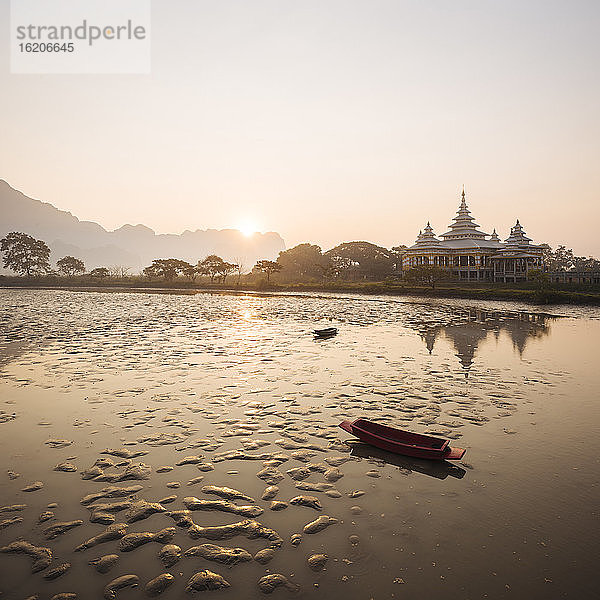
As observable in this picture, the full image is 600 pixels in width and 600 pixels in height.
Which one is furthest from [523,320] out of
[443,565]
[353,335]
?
[443,565]

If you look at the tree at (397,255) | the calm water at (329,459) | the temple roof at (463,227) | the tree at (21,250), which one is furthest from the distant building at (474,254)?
the tree at (21,250)

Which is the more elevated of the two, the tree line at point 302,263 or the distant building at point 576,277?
the tree line at point 302,263

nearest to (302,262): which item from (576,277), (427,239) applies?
(427,239)

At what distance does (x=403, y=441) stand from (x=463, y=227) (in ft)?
295

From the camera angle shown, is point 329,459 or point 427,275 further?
point 427,275

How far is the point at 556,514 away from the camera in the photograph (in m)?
6.90

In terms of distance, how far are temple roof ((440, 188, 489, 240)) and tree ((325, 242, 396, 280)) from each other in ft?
57.7

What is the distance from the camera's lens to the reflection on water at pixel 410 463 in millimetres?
8367

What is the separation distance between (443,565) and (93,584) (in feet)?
15.6

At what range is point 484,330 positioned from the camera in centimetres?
2825

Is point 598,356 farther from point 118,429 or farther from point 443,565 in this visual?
point 118,429

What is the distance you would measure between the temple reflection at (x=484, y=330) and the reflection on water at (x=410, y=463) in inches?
330

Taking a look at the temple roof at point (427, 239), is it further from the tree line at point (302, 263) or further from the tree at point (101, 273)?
the tree at point (101, 273)

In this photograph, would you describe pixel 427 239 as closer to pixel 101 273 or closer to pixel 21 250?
pixel 101 273
